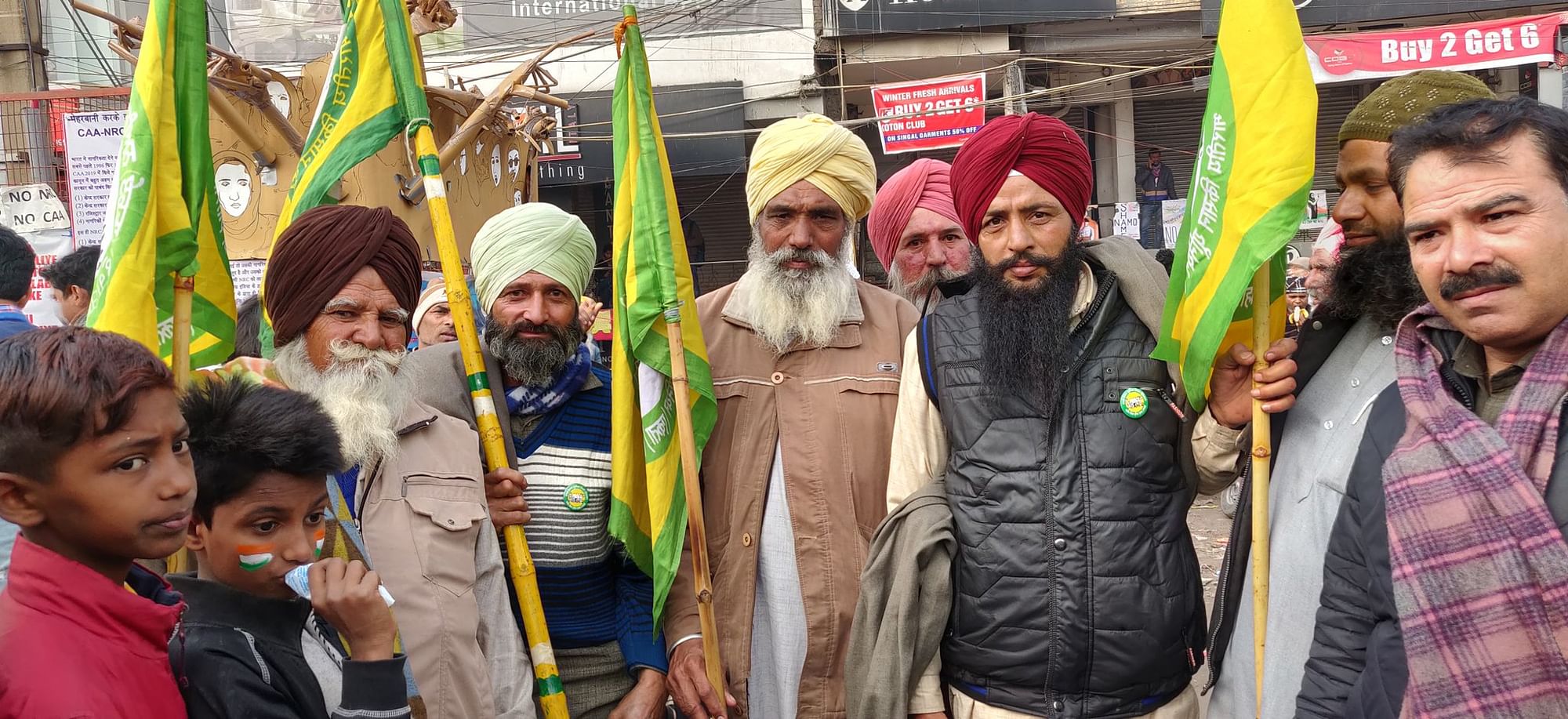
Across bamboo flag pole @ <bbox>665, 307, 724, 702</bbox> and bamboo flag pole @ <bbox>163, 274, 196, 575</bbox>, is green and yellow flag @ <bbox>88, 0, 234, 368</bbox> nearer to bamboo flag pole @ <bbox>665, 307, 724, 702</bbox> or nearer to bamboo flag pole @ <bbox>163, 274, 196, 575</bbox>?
bamboo flag pole @ <bbox>163, 274, 196, 575</bbox>

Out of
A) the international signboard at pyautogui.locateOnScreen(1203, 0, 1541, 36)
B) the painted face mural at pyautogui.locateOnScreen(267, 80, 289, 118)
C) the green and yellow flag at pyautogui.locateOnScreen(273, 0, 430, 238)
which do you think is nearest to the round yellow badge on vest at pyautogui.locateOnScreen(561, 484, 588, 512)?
the green and yellow flag at pyautogui.locateOnScreen(273, 0, 430, 238)

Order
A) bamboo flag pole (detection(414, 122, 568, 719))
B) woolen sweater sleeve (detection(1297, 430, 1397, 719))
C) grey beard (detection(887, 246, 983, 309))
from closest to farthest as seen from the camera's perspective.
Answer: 1. woolen sweater sleeve (detection(1297, 430, 1397, 719))
2. bamboo flag pole (detection(414, 122, 568, 719))
3. grey beard (detection(887, 246, 983, 309))

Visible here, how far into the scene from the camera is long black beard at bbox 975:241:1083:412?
2504 millimetres

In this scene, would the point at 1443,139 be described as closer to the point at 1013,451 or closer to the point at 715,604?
the point at 1013,451

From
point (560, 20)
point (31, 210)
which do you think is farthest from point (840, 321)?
point (560, 20)

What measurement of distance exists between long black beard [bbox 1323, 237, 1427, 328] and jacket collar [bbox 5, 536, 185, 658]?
7.25ft

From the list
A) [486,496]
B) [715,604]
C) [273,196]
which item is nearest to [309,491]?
[486,496]

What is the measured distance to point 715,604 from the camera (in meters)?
2.95

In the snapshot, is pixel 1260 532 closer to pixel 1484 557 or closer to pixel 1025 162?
pixel 1484 557

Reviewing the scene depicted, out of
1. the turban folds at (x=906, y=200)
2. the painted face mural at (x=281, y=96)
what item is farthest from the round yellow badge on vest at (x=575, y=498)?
the painted face mural at (x=281, y=96)

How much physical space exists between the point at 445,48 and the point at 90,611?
1729 cm

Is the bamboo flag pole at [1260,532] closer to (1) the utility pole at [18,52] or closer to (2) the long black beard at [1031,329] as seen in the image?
(2) the long black beard at [1031,329]

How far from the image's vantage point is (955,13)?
599 inches

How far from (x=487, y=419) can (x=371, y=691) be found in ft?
3.31
